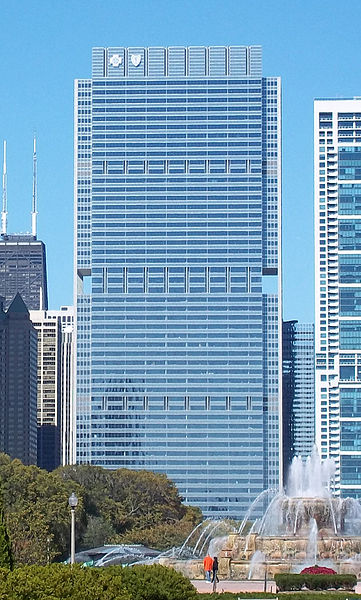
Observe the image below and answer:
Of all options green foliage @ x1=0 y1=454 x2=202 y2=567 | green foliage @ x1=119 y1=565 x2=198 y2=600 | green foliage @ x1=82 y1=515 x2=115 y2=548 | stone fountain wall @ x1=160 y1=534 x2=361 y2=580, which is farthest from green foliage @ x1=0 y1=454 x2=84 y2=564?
green foliage @ x1=119 y1=565 x2=198 y2=600

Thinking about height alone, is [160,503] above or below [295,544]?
below

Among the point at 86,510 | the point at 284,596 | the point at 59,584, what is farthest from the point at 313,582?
the point at 86,510

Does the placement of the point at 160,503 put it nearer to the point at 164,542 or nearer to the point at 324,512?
the point at 164,542

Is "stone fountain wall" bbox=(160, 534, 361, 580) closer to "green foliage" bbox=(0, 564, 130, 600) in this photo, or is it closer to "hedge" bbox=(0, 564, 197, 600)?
"hedge" bbox=(0, 564, 197, 600)

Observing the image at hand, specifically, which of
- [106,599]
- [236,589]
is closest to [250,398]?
[236,589]

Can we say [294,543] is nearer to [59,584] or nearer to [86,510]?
[59,584]

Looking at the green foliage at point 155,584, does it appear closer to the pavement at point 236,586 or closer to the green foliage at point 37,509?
the pavement at point 236,586
